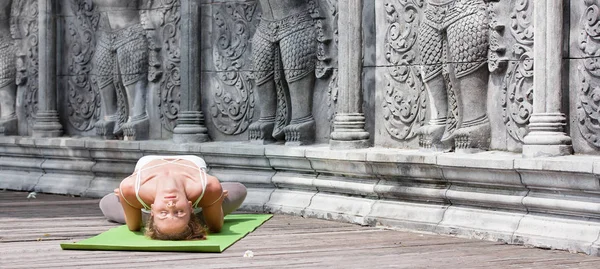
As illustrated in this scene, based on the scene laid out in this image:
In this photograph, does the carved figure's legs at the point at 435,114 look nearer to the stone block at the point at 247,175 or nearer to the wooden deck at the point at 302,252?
the wooden deck at the point at 302,252

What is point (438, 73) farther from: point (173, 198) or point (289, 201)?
point (173, 198)

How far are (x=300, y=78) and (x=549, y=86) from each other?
9.34 feet

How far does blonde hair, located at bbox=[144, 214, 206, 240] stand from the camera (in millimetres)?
7996

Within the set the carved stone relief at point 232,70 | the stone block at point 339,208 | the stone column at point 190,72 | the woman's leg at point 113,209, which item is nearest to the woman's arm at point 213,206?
the woman's leg at point 113,209

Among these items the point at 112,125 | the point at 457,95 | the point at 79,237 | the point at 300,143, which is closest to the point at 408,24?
the point at 457,95

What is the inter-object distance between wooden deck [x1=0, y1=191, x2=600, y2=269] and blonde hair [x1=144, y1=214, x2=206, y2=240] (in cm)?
29

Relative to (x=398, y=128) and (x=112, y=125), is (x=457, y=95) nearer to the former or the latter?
(x=398, y=128)

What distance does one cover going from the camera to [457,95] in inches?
356

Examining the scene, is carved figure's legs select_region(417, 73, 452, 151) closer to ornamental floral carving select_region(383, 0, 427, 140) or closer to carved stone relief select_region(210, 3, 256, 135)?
ornamental floral carving select_region(383, 0, 427, 140)

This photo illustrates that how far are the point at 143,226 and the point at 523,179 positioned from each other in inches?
115

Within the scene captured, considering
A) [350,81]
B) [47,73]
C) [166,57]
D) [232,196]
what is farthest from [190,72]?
[232,196]

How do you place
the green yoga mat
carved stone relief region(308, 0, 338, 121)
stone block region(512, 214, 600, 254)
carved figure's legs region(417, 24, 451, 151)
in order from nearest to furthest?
stone block region(512, 214, 600, 254) < the green yoga mat < carved figure's legs region(417, 24, 451, 151) < carved stone relief region(308, 0, 338, 121)

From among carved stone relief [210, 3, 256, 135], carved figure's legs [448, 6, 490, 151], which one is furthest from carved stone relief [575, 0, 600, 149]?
carved stone relief [210, 3, 256, 135]

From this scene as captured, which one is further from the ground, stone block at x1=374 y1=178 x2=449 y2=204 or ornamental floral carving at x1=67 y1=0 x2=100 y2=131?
ornamental floral carving at x1=67 y1=0 x2=100 y2=131
